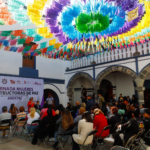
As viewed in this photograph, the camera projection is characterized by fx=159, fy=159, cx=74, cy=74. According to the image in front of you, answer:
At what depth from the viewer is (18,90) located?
9.82 metres

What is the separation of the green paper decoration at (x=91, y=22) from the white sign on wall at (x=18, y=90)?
19.9 ft

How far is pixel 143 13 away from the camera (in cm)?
462

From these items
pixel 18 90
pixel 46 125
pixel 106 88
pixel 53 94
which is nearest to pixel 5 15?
pixel 46 125

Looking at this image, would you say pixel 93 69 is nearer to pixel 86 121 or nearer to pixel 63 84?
pixel 63 84

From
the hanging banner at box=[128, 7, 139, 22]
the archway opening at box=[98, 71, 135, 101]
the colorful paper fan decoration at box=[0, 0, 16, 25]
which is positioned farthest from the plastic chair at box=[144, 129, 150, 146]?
the archway opening at box=[98, 71, 135, 101]

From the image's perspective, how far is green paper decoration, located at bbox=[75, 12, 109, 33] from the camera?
471 centimetres

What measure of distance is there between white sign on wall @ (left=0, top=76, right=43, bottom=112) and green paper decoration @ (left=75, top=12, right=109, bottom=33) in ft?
19.9

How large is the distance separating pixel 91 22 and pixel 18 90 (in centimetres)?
678

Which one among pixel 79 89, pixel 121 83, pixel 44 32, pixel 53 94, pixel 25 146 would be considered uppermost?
pixel 44 32

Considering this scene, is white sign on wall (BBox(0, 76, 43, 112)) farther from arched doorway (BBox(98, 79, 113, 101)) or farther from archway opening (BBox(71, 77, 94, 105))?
arched doorway (BBox(98, 79, 113, 101))

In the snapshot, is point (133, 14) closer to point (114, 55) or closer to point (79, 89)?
point (114, 55)

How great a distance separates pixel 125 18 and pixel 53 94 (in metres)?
9.07

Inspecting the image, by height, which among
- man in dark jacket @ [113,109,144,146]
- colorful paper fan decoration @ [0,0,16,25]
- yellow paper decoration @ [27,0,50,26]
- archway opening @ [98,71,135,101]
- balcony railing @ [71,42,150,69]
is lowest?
man in dark jacket @ [113,109,144,146]

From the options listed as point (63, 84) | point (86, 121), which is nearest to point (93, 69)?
point (63, 84)
